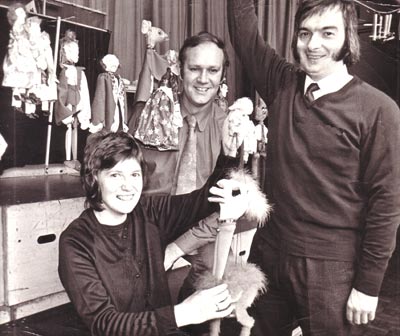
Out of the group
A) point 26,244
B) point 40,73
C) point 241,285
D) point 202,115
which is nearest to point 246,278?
point 241,285

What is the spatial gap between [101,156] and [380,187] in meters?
0.52

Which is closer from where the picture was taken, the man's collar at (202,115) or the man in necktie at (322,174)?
the man in necktie at (322,174)

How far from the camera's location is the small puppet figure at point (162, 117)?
0.92 meters

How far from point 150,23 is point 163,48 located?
6 cm

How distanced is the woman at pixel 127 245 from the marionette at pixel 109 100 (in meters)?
0.06

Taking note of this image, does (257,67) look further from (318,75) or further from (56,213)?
(56,213)

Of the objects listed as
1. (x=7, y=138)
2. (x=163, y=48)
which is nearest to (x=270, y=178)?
(x=163, y=48)

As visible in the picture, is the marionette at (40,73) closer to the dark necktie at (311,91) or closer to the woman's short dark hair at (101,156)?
the woman's short dark hair at (101,156)

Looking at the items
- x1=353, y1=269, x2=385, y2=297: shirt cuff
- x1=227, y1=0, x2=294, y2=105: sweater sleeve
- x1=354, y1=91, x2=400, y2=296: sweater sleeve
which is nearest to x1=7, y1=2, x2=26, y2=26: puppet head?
x1=227, y1=0, x2=294, y2=105: sweater sleeve

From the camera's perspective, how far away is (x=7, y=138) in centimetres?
83

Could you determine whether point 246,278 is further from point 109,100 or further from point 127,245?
point 109,100

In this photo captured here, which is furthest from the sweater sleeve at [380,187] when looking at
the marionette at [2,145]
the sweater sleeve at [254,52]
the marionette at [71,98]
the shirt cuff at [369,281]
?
the marionette at [2,145]

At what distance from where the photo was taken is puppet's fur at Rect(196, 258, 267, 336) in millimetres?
919

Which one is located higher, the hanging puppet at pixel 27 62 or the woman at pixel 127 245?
the hanging puppet at pixel 27 62
